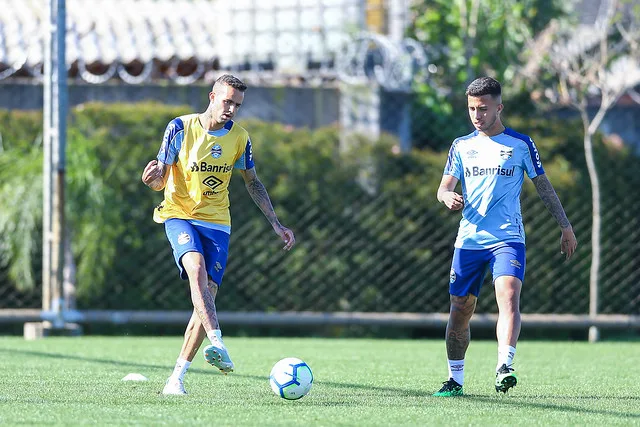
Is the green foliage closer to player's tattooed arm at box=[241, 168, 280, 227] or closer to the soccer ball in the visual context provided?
player's tattooed arm at box=[241, 168, 280, 227]

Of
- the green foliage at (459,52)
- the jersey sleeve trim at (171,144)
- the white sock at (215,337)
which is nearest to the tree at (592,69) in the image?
the green foliage at (459,52)

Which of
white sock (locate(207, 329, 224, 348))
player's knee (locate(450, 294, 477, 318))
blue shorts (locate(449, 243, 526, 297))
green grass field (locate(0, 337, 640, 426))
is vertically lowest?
green grass field (locate(0, 337, 640, 426))

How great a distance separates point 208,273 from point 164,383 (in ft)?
2.56

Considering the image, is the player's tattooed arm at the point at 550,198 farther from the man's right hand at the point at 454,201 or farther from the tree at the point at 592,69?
the tree at the point at 592,69

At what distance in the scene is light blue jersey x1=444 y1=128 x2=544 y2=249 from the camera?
22.7 ft

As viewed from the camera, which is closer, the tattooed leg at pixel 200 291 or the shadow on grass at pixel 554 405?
the shadow on grass at pixel 554 405

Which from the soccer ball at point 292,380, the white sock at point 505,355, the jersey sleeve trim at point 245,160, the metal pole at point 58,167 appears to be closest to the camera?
the soccer ball at point 292,380

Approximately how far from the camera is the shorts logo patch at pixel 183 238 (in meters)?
6.87

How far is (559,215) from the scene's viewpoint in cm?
694

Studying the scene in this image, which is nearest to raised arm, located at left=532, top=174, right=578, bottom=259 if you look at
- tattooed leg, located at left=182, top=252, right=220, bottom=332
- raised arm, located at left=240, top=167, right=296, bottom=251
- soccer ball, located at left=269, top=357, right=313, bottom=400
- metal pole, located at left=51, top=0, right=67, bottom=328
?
raised arm, located at left=240, top=167, right=296, bottom=251

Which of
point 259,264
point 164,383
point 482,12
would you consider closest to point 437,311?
point 259,264

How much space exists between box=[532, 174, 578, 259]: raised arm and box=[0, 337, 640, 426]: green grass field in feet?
2.77

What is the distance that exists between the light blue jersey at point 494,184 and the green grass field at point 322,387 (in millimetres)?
914

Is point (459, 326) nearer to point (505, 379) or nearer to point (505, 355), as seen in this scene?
point (505, 355)
